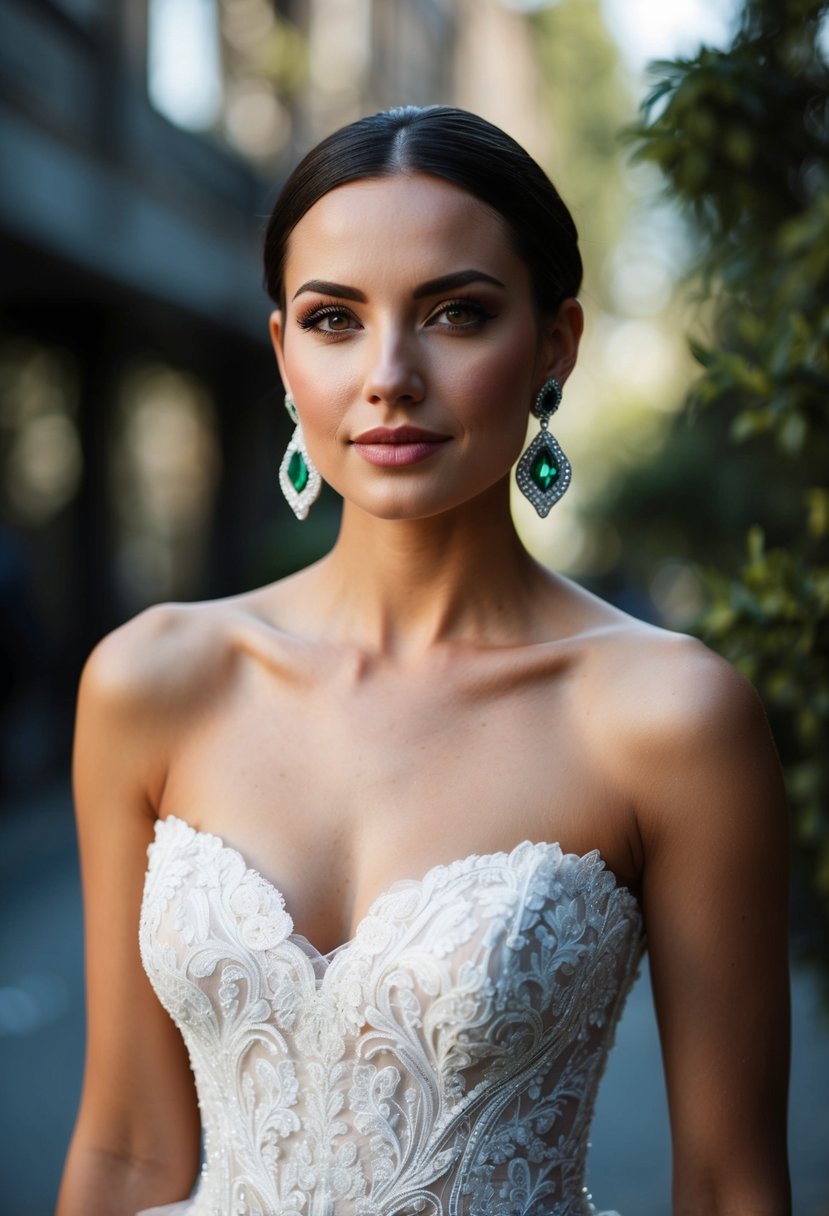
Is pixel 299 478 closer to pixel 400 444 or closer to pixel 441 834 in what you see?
pixel 400 444

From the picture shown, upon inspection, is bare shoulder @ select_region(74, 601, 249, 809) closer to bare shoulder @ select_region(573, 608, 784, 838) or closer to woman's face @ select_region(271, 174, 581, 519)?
woman's face @ select_region(271, 174, 581, 519)

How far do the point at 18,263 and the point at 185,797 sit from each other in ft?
26.6

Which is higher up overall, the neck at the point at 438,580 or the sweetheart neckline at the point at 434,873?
the neck at the point at 438,580

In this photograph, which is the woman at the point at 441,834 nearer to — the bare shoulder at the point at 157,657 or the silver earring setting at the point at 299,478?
the bare shoulder at the point at 157,657

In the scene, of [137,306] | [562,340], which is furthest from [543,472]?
[137,306]

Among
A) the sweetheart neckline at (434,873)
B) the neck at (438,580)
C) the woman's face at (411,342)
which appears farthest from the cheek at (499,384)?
the sweetheart neckline at (434,873)

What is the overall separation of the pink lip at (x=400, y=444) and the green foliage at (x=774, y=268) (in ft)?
2.53

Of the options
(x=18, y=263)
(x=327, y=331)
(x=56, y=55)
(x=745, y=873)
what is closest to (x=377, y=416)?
(x=327, y=331)

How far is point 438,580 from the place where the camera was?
2213 mm

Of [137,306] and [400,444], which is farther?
[137,306]

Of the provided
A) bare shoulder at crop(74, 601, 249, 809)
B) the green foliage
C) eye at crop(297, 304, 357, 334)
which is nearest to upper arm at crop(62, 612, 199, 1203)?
bare shoulder at crop(74, 601, 249, 809)

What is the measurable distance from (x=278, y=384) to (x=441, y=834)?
1.30m

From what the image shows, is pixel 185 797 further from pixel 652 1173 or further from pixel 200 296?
pixel 200 296

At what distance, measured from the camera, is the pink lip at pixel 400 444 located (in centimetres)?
193
